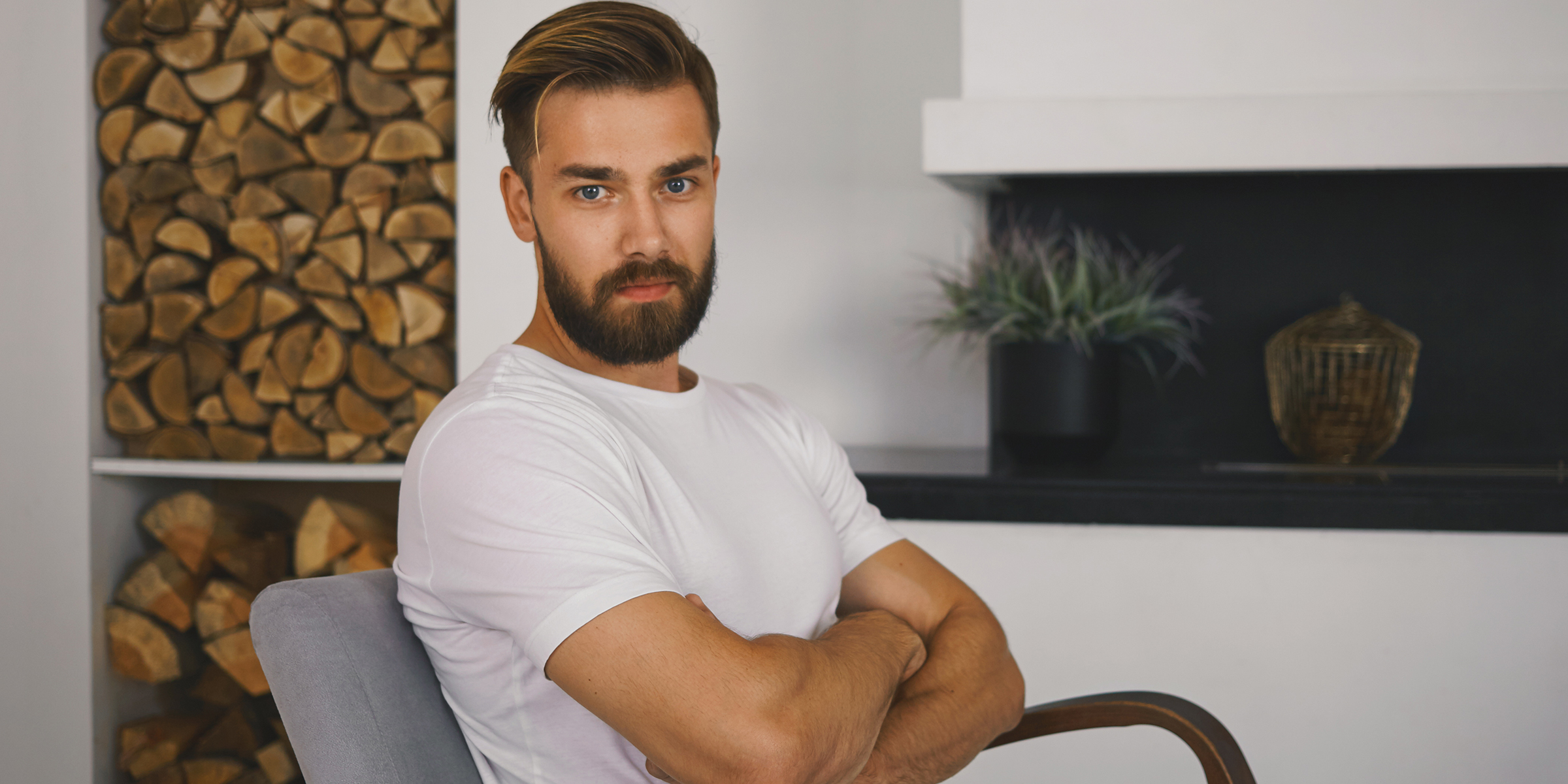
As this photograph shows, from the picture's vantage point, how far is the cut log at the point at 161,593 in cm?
241

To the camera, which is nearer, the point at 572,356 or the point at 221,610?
the point at 572,356

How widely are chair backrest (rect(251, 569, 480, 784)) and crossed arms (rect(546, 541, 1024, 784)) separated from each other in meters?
0.20

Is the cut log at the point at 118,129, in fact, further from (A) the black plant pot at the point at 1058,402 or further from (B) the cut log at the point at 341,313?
(A) the black plant pot at the point at 1058,402

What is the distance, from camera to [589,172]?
1188mm

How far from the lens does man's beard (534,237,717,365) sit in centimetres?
122

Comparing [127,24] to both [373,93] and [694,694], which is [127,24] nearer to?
[373,93]

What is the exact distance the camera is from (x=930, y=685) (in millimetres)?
1292

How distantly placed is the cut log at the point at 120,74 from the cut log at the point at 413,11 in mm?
142

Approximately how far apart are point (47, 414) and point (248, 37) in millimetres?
879

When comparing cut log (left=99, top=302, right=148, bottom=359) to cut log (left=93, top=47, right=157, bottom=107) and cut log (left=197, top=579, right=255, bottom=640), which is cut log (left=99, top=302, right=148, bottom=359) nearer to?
cut log (left=93, top=47, right=157, bottom=107)

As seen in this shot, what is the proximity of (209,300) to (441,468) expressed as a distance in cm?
167

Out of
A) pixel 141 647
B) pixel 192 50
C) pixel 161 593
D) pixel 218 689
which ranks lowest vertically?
pixel 218 689

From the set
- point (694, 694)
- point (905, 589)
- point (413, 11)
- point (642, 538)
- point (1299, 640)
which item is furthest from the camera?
point (413, 11)

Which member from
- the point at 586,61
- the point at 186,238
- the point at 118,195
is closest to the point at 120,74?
the point at 118,195
